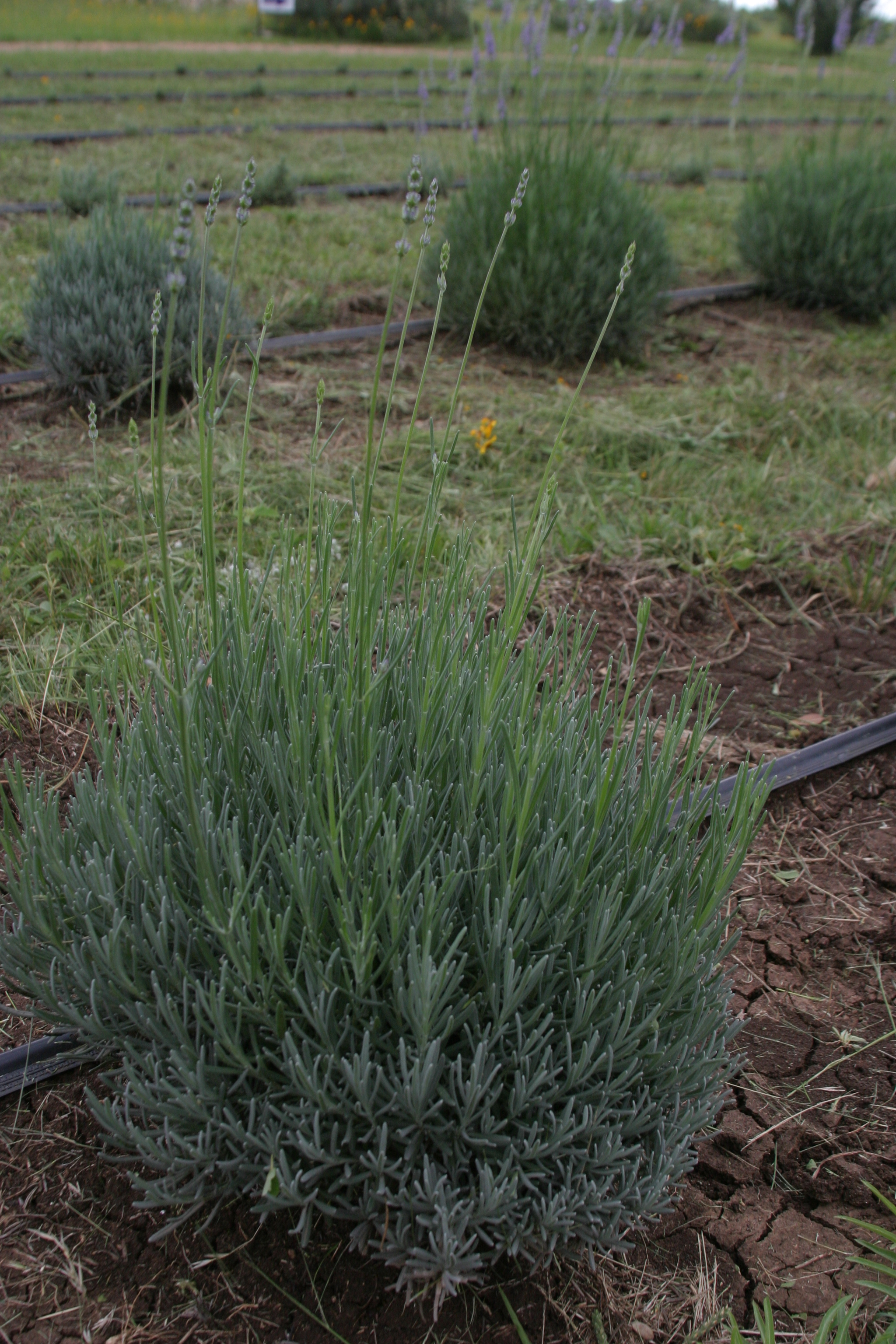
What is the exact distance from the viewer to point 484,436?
146 inches

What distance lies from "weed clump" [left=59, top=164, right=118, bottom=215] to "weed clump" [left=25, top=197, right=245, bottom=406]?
185 cm

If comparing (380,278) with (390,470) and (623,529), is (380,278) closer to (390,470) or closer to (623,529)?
(390,470)

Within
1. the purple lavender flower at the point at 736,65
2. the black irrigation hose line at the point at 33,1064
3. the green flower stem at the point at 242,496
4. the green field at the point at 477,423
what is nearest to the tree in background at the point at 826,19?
the purple lavender flower at the point at 736,65

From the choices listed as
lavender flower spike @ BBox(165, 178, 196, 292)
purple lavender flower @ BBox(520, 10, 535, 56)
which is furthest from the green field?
lavender flower spike @ BBox(165, 178, 196, 292)

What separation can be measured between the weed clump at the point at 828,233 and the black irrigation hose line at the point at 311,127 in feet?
1.06

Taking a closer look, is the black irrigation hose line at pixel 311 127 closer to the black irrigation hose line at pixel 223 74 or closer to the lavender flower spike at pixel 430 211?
the black irrigation hose line at pixel 223 74

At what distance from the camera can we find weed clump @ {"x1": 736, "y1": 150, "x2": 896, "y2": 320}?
18.0 feet

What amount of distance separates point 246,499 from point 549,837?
225 cm

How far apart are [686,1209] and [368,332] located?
4.06m

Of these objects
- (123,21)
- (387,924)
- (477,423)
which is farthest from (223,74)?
(387,924)

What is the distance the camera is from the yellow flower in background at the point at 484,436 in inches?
145

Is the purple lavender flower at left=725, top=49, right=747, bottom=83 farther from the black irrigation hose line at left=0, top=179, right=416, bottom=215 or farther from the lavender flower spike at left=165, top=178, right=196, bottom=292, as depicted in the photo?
the lavender flower spike at left=165, top=178, right=196, bottom=292

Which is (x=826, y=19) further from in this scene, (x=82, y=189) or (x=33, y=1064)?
(x=33, y=1064)

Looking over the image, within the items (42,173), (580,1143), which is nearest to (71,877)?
(580,1143)
